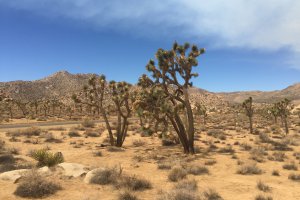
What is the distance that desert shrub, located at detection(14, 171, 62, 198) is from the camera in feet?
26.9

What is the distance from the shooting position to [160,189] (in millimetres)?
9570

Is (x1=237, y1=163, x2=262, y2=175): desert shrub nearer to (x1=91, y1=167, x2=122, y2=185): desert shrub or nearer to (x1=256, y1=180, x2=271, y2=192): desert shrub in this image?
(x1=256, y1=180, x2=271, y2=192): desert shrub

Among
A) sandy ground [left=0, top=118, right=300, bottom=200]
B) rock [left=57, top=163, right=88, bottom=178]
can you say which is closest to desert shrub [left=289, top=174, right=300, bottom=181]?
sandy ground [left=0, top=118, right=300, bottom=200]

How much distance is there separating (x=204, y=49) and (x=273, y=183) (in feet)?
31.3

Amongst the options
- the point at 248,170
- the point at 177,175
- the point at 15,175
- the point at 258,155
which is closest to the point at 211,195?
the point at 177,175

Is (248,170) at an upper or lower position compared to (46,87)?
lower

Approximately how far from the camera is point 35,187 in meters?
8.30

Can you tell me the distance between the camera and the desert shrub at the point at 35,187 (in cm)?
821

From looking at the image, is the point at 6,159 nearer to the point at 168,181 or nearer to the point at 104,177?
the point at 104,177

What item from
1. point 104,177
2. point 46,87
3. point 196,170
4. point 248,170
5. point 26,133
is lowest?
point 248,170

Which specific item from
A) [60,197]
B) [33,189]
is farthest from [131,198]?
[33,189]

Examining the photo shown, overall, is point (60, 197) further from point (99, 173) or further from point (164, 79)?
point (164, 79)

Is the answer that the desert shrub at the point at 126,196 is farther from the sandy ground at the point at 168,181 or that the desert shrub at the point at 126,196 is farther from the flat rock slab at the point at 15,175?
the flat rock slab at the point at 15,175

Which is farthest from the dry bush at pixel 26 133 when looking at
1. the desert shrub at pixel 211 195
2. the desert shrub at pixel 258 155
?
the desert shrub at pixel 211 195
